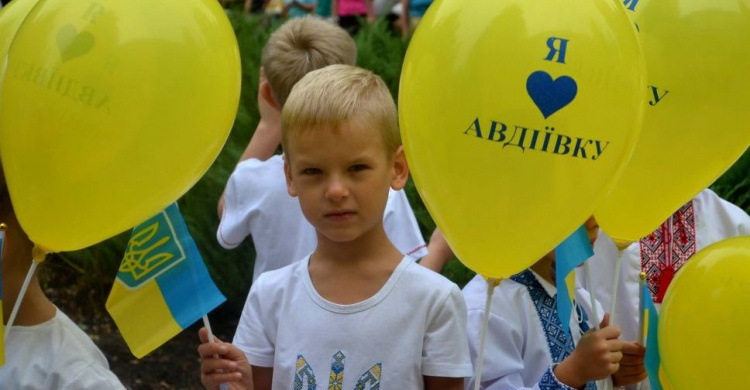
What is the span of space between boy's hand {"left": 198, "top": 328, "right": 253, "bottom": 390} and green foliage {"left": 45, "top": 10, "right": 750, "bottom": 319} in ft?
7.42

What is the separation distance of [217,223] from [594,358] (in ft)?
10.1

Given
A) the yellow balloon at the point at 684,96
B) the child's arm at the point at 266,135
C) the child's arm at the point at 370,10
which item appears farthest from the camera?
the child's arm at the point at 370,10

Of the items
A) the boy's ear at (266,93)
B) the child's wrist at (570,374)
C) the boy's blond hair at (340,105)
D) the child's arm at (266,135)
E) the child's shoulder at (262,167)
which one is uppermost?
the boy's blond hair at (340,105)

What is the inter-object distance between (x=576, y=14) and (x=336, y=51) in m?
1.54

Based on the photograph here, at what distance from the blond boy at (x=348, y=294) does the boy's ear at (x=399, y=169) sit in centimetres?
4

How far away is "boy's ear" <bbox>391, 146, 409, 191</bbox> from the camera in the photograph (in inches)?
108

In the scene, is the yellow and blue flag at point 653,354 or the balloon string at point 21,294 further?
the yellow and blue flag at point 653,354

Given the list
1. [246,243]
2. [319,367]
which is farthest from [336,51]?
[246,243]

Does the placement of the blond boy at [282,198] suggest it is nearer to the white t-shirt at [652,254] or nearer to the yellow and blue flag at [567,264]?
the white t-shirt at [652,254]

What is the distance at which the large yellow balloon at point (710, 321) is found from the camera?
7.54 ft

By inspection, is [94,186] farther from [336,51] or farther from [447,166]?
[336,51]

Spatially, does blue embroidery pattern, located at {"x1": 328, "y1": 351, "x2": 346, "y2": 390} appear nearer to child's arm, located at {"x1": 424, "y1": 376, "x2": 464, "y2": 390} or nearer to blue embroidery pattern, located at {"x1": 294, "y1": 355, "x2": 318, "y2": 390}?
blue embroidery pattern, located at {"x1": 294, "y1": 355, "x2": 318, "y2": 390}

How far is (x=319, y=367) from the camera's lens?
257 centimetres

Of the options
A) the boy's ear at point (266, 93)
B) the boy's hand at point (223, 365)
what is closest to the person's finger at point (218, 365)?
the boy's hand at point (223, 365)
